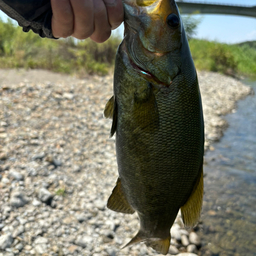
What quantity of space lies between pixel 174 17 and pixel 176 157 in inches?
33.0

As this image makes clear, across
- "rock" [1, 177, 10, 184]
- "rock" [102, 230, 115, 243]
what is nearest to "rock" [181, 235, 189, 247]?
"rock" [102, 230, 115, 243]

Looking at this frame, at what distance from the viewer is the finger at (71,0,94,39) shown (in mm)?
1438

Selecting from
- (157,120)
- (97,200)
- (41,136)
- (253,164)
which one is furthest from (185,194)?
(253,164)

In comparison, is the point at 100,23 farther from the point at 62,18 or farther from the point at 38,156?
the point at 38,156

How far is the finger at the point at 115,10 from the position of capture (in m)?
1.50

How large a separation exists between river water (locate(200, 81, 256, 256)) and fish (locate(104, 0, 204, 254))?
2.87 m

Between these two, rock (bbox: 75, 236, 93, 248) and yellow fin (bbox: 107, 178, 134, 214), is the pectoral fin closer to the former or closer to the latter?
yellow fin (bbox: 107, 178, 134, 214)

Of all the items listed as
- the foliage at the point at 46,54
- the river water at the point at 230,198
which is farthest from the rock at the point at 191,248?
the foliage at the point at 46,54

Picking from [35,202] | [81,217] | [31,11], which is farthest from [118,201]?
[35,202]

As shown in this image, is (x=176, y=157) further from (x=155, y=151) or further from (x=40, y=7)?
(x=40, y=7)

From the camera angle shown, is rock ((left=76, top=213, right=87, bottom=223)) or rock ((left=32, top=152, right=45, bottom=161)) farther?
rock ((left=32, top=152, right=45, bottom=161))

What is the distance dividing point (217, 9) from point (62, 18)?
42.2 m

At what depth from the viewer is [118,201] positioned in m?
1.94

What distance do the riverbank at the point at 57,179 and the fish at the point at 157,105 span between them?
2.17m
